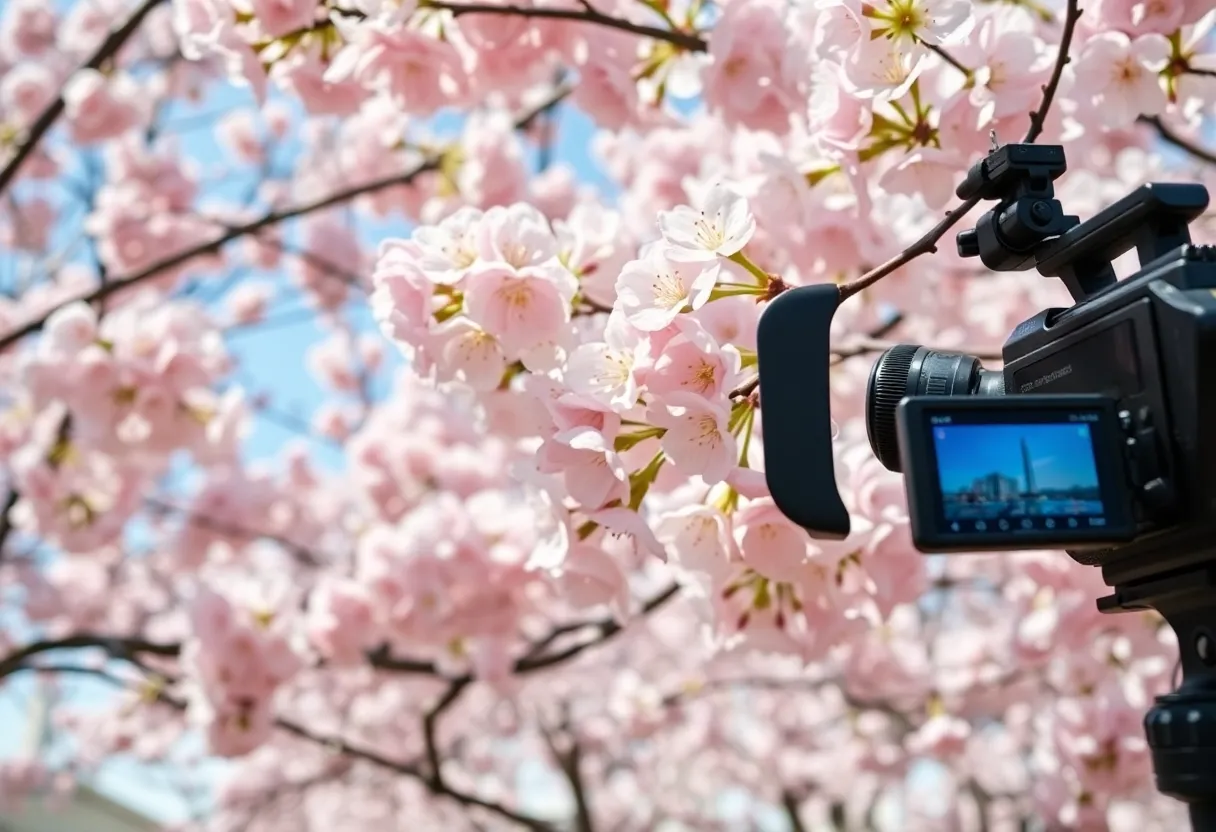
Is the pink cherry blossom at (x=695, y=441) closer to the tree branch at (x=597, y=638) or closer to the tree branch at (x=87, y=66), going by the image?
the tree branch at (x=597, y=638)

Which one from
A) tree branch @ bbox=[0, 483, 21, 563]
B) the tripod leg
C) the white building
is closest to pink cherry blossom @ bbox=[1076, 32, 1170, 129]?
the tripod leg

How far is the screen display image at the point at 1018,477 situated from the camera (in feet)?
1.75

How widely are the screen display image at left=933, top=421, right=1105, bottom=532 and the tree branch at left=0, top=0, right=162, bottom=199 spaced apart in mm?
1579

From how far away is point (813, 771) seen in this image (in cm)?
501

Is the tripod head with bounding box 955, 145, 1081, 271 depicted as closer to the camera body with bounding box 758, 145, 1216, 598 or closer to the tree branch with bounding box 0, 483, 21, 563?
the camera body with bounding box 758, 145, 1216, 598

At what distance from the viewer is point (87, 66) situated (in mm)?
1820

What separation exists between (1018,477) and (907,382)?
153 mm

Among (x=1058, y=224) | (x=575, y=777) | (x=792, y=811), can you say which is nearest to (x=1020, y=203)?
(x=1058, y=224)

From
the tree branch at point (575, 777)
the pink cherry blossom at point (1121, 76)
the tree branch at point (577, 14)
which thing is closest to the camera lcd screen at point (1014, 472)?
the pink cherry blossom at point (1121, 76)

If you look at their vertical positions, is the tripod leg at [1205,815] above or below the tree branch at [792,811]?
above

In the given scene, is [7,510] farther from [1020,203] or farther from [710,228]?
[1020,203]

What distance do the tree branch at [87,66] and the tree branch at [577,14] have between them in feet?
2.34

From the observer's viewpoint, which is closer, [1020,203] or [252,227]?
[1020,203]

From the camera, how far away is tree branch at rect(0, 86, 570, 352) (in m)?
1.78
